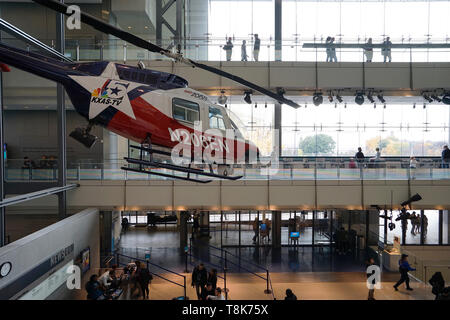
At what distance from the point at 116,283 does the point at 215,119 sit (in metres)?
5.37

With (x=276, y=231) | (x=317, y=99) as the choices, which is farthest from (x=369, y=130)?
(x=276, y=231)

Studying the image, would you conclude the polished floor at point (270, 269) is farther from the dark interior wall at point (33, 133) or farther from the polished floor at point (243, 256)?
the dark interior wall at point (33, 133)

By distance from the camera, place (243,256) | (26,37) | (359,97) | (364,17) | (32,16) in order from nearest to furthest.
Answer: (26,37) → (359,97) → (243,256) → (32,16) → (364,17)

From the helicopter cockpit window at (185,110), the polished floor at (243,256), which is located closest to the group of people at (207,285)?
the polished floor at (243,256)

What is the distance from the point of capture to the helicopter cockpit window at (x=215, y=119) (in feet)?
18.8

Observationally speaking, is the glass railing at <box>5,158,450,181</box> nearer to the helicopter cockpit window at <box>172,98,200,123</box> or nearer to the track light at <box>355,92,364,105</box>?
the track light at <box>355,92,364,105</box>

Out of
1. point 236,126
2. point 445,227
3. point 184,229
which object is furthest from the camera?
point 445,227

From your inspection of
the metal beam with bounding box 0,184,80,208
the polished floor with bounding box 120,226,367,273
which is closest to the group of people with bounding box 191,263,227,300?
the polished floor with bounding box 120,226,367,273

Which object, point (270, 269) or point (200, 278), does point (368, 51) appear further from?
point (200, 278)

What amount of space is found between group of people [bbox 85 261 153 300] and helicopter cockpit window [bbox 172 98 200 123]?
4.84 metres

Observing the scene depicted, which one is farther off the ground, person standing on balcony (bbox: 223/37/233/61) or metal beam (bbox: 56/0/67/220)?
person standing on balcony (bbox: 223/37/233/61)

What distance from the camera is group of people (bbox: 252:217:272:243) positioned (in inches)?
603

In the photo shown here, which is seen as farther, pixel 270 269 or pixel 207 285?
pixel 270 269

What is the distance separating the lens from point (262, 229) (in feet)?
50.4
